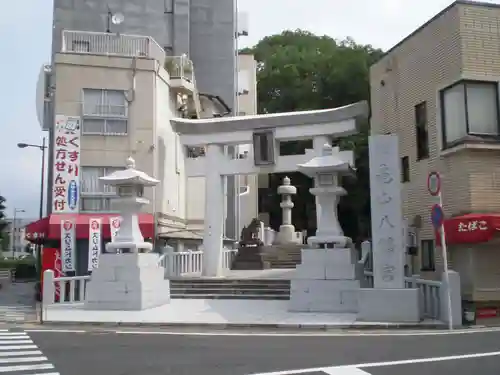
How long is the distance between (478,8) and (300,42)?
3644 cm

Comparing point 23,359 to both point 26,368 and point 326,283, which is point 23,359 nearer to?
point 26,368

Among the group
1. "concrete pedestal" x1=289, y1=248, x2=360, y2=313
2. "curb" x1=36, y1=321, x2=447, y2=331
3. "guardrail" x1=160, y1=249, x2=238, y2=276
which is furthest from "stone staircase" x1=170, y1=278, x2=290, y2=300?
"curb" x1=36, y1=321, x2=447, y2=331

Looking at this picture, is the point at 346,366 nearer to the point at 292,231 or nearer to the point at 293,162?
the point at 293,162

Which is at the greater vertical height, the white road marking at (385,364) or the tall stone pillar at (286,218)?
the tall stone pillar at (286,218)

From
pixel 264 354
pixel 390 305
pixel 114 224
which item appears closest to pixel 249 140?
pixel 114 224

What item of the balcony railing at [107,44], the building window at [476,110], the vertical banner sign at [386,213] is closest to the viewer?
the vertical banner sign at [386,213]

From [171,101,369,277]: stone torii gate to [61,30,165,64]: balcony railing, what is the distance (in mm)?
4666

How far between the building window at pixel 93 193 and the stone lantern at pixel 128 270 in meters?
5.68

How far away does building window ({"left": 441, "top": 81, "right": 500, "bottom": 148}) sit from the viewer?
15828 millimetres

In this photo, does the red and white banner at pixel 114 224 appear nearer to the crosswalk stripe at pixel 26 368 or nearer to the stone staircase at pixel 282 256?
the stone staircase at pixel 282 256

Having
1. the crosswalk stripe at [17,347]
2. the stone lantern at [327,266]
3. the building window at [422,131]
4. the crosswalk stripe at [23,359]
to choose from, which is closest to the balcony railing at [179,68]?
the stone lantern at [327,266]

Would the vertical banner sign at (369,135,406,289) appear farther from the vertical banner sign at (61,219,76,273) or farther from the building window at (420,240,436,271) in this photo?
the vertical banner sign at (61,219,76,273)

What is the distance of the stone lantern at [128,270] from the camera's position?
55.8 ft

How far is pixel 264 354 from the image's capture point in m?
9.73
